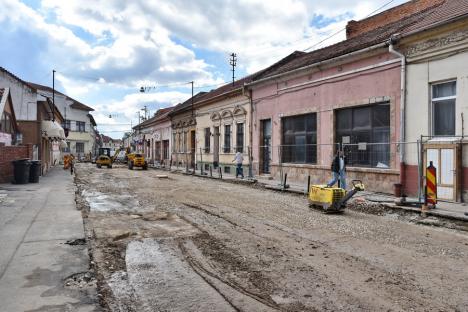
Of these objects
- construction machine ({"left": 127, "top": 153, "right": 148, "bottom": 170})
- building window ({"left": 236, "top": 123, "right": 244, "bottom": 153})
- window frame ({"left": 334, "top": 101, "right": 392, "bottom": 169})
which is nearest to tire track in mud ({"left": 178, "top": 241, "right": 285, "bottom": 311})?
window frame ({"left": 334, "top": 101, "right": 392, "bottom": 169})

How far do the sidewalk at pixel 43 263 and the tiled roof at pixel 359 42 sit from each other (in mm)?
12528

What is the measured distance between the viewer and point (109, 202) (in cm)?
1230

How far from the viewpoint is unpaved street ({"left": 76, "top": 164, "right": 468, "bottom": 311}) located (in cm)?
437

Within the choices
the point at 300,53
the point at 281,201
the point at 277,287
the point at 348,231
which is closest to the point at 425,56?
the point at 281,201

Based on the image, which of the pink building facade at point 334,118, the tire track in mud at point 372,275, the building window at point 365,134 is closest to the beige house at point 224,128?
the pink building facade at point 334,118

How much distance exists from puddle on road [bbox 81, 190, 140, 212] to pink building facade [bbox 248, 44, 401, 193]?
7.47 m

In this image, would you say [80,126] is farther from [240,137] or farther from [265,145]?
[265,145]

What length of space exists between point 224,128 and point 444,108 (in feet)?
55.9

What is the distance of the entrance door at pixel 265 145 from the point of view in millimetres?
22219

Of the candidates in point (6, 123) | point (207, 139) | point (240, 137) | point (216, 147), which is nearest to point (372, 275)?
point (6, 123)

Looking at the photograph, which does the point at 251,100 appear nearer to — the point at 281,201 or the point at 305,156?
the point at 305,156

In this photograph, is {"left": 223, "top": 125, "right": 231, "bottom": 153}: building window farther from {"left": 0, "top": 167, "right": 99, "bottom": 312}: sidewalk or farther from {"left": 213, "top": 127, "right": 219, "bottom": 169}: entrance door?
{"left": 0, "top": 167, "right": 99, "bottom": 312}: sidewalk

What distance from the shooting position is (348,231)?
8195mm

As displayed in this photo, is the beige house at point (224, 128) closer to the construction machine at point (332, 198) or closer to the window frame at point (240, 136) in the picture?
the window frame at point (240, 136)
